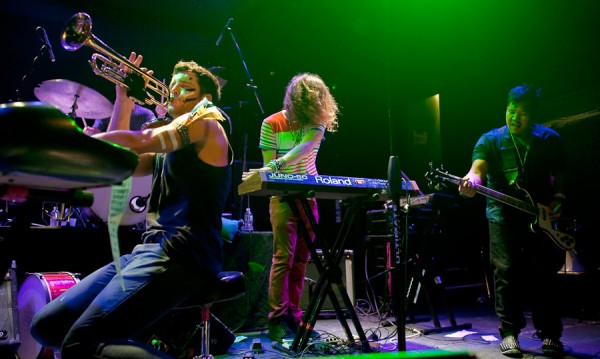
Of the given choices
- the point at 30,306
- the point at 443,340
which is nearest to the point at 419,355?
the point at 30,306

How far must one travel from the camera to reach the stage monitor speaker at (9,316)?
2826mm

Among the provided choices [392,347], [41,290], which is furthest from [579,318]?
[41,290]

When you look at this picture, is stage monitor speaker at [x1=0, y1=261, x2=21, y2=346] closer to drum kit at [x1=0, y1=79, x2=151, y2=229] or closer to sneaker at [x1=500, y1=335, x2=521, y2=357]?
drum kit at [x1=0, y1=79, x2=151, y2=229]

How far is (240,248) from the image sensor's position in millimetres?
4605

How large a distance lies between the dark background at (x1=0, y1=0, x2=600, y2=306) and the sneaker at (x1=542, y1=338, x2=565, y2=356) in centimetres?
284

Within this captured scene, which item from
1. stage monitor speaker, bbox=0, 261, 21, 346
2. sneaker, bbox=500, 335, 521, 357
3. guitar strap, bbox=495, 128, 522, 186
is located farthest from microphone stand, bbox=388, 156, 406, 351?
stage monitor speaker, bbox=0, 261, 21, 346

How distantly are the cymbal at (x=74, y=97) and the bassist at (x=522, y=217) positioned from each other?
→ 3.80 meters

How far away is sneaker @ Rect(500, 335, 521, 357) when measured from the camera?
3289mm

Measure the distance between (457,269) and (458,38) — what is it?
375cm

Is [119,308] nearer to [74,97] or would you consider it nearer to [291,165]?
[291,165]

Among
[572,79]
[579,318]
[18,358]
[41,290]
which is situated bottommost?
[579,318]

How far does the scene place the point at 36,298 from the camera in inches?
124

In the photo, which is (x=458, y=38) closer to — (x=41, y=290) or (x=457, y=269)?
(x=457, y=269)

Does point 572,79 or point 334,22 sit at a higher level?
point 334,22
